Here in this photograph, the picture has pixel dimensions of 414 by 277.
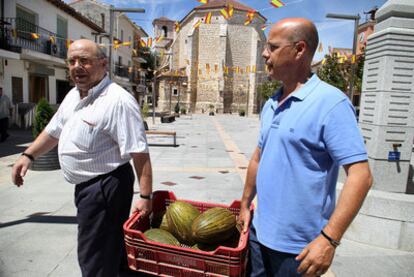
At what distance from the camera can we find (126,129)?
79.4 inches

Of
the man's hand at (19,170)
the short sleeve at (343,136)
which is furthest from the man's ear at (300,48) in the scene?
the man's hand at (19,170)

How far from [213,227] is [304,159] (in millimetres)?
831

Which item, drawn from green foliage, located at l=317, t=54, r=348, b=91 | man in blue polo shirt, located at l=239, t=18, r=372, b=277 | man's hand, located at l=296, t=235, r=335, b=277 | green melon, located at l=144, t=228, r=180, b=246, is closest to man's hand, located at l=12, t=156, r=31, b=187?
green melon, located at l=144, t=228, r=180, b=246

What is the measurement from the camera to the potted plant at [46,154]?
6.34 m

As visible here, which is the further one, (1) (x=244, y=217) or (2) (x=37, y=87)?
(2) (x=37, y=87)

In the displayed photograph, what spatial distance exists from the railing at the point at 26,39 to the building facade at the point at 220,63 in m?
26.7

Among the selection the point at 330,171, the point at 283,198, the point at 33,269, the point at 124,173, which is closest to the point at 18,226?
the point at 33,269

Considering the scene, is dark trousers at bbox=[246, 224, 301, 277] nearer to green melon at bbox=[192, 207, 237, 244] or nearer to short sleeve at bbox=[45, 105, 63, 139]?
green melon at bbox=[192, 207, 237, 244]

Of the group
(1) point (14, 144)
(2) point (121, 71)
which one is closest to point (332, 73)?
(2) point (121, 71)

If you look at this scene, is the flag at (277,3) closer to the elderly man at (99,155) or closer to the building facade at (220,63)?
the elderly man at (99,155)

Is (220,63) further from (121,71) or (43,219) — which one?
(43,219)

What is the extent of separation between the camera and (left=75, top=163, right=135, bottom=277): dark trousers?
206 cm

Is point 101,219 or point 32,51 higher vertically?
point 32,51

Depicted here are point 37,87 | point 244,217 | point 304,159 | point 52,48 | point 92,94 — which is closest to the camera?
point 304,159
